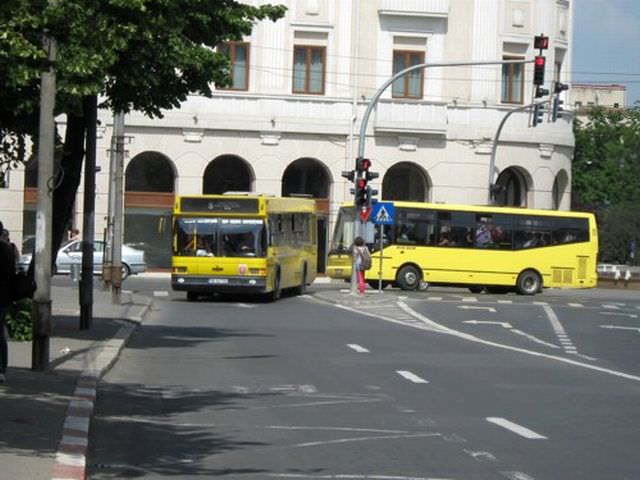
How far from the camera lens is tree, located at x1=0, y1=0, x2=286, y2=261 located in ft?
49.8

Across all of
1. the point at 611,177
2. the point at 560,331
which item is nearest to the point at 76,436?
the point at 560,331

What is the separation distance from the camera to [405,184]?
212 ft

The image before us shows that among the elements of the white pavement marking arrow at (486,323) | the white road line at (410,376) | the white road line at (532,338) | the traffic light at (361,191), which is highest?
the traffic light at (361,191)

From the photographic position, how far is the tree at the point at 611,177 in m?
95.2

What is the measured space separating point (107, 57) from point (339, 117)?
43.2 metres

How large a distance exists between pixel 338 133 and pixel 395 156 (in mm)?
2653

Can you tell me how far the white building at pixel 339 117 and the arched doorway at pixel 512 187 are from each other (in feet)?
3.54

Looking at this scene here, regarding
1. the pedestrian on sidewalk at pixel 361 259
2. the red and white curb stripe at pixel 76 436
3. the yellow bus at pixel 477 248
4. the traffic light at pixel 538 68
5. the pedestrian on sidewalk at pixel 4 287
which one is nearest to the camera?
the red and white curb stripe at pixel 76 436

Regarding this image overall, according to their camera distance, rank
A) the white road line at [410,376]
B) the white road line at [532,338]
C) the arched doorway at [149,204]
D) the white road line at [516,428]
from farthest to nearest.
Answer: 1. the arched doorway at [149,204]
2. the white road line at [532,338]
3. the white road line at [410,376]
4. the white road line at [516,428]

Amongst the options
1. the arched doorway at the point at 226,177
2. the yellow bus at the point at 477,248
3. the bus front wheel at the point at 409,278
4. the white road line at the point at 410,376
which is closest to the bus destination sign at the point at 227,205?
the yellow bus at the point at 477,248

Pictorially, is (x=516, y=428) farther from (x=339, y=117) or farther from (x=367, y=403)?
(x=339, y=117)

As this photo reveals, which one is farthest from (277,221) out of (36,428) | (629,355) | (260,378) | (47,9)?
(36,428)

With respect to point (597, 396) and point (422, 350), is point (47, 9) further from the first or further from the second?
point (422, 350)

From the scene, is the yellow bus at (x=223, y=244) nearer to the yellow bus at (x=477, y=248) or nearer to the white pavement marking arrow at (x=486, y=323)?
the white pavement marking arrow at (x=486, y=323)
